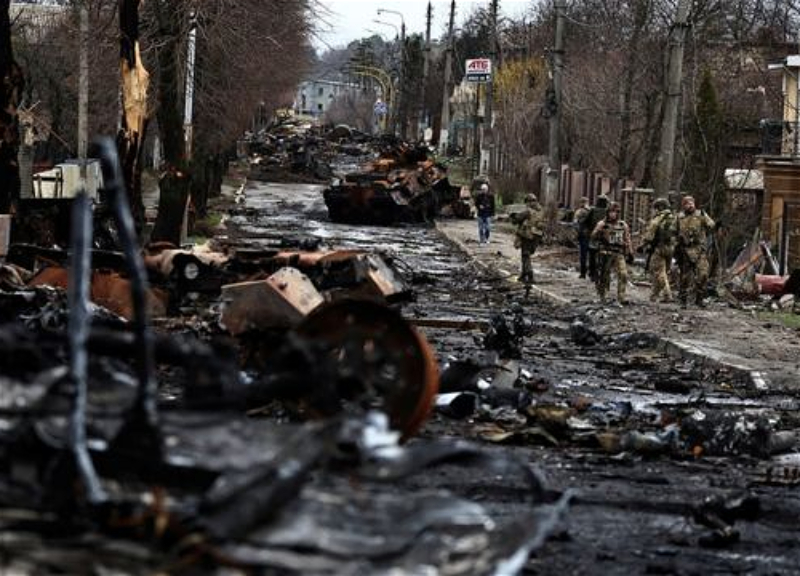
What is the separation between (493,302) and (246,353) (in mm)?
13842

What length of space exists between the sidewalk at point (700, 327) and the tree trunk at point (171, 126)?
6270 mm

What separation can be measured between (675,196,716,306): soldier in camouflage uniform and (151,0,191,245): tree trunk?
28.2ft

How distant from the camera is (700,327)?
21.4 meters

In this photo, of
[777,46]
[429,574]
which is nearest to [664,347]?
[429,574]

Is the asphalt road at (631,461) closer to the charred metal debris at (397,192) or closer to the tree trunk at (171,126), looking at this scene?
the tree trunk at (171,126)

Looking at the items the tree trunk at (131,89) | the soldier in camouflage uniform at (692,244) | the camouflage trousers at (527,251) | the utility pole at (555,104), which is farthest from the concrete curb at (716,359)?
the utility pole at (555,104)

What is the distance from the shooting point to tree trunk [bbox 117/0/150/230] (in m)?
24.6

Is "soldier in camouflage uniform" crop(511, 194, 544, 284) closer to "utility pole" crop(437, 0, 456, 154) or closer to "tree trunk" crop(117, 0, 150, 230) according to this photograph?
"tree trunk" crop(117, 0, 150, 230)

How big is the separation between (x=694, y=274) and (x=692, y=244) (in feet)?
1.64

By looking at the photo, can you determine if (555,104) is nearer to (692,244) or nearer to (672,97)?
(672,97)

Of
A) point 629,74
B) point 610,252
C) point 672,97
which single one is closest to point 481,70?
point 629,74

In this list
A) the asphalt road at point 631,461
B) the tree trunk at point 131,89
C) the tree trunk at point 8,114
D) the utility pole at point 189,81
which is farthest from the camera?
the utility pole at point 189,81

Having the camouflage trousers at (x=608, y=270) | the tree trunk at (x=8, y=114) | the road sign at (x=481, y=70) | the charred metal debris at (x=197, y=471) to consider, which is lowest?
the camouflage trousers at (x=608, y=270)

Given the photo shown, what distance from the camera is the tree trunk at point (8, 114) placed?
21.0m
